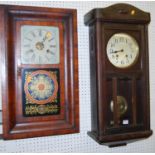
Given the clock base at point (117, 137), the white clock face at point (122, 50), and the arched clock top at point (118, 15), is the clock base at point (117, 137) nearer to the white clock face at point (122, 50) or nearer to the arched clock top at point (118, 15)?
the white clock face at point (122, 50)

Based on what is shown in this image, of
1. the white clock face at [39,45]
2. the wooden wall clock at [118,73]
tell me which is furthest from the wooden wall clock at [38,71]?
the wooden wall clock at [118,73]

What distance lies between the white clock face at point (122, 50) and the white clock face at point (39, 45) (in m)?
0.34

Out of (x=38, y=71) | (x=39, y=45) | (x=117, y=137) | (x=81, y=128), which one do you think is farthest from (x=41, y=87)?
(x=117, y=137)

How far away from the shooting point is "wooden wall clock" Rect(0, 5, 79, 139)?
1139 millimetres

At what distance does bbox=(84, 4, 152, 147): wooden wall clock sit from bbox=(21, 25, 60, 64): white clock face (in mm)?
227

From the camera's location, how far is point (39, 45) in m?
1.21

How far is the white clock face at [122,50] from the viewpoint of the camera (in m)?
1.17

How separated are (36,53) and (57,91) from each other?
0.27m

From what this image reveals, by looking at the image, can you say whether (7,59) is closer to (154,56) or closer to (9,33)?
(9,33)

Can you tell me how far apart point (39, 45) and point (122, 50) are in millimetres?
513

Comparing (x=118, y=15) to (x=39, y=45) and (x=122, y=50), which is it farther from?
(x=39, y=45)

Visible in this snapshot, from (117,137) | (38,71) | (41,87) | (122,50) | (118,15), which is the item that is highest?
(118,15)

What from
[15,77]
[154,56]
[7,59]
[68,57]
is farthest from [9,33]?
[154,56]

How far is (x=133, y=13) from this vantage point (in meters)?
1.16
